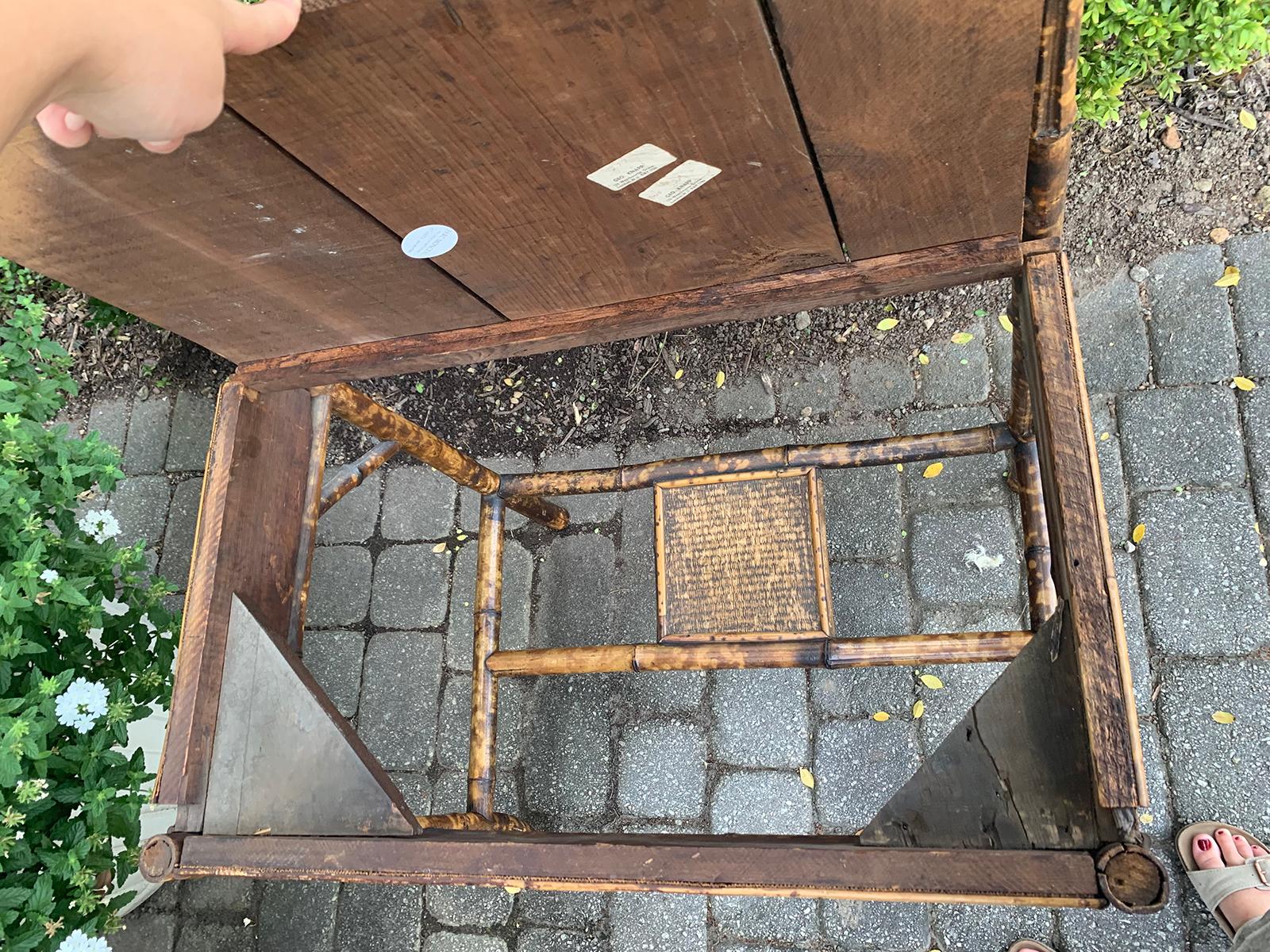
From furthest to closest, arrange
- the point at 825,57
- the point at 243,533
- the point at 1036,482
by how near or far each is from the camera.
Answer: the point at 1036,482 < the point at 243,533 < the point at 825,57

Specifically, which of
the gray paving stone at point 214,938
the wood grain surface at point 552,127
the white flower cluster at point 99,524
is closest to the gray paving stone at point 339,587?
the white flower cluster at point 99,524

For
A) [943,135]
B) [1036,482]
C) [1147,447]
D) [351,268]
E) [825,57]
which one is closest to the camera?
[825,57]

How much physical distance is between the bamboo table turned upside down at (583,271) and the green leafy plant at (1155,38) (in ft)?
3.08

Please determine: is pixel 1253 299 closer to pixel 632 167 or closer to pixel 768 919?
pixel 632 167

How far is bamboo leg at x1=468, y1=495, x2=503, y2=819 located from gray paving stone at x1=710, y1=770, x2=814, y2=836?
696 mm

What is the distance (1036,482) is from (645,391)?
124 cm

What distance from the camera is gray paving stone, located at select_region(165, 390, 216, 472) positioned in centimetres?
304

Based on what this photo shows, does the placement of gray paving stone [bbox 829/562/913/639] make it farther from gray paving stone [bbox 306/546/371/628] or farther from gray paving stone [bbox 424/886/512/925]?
gray paving stone [bbox 306/546/371/628]

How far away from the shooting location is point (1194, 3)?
1.92m

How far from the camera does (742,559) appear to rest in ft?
6.02

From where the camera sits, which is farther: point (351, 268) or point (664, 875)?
point (351, 268)

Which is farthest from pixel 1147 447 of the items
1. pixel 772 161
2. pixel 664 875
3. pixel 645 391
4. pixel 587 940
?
pixel 587 940

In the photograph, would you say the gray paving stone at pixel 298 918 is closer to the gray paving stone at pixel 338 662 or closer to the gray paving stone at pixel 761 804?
the gray paving stone at pixel 338 662

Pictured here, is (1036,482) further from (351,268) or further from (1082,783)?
(351,268)
